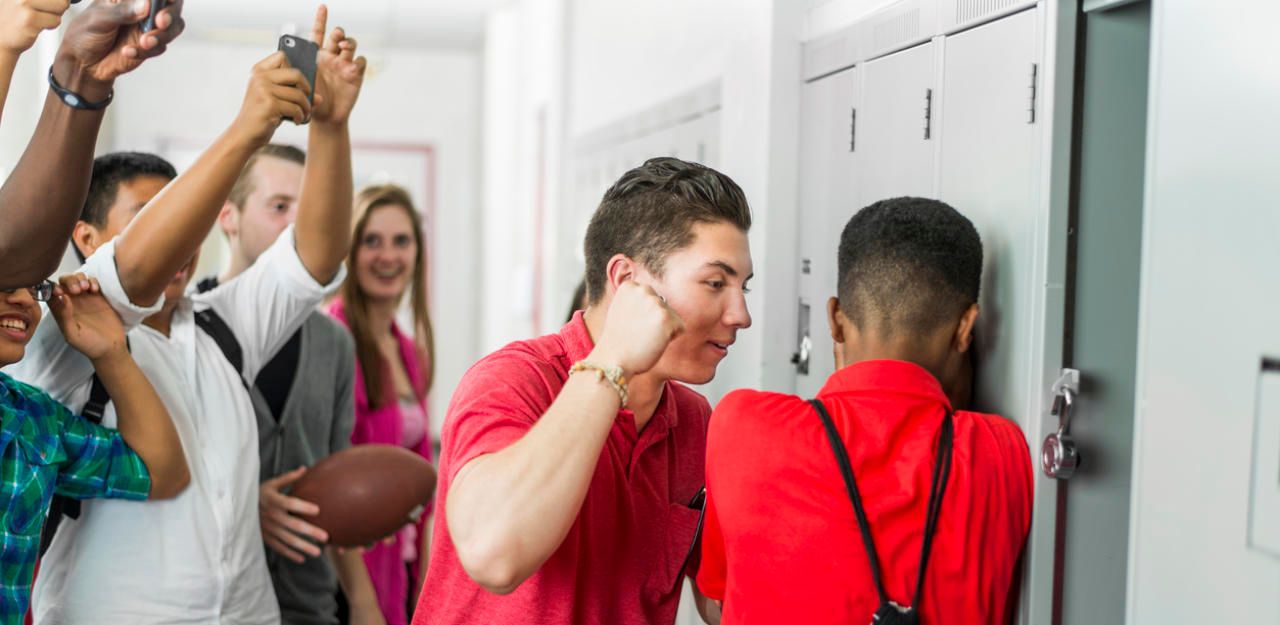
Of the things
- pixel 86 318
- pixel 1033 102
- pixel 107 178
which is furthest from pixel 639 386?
pixel 107 178

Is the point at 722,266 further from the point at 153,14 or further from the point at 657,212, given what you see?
the point at 153,14

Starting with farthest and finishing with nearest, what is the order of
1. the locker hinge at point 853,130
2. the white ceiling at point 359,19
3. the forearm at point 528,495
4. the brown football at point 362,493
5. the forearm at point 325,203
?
the white ceiling at point 359,19 → the brown football at point 362,493 → the locker hinge at point 853,130 → the forearm at point 325,203 → the forearm at point 528,495

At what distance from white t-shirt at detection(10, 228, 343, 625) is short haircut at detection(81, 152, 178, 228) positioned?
0.75 ft

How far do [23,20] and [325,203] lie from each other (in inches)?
30.2

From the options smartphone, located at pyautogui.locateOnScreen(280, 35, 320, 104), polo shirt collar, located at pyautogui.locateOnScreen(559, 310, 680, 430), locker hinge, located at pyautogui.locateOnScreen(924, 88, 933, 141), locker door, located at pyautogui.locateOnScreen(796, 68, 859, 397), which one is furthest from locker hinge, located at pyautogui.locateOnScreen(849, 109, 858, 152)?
smartphone, located at pyautogui.locateOnScreen(280, 35, 320, 104)

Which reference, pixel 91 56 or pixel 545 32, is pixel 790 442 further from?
pixel 545 32

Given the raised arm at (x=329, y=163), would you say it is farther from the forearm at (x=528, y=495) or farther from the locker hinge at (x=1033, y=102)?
the locker hinge at (x=1033, y=102)

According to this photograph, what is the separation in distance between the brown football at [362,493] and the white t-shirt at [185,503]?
0.29 meters

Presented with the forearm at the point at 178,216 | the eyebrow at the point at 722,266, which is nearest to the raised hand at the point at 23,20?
the forearm at the point at 178,216

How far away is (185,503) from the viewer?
2037 mm

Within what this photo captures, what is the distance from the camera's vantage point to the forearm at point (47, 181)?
1641 millimetres

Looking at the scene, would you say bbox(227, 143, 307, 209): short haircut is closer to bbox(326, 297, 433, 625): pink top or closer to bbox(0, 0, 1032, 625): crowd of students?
bbox(326, 297, 433, 625): pink top

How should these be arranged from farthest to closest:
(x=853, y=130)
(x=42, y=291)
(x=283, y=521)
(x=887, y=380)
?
(x=283, y=521) < (x=853, y=130) < (x=42, y=291) < (x=887, y=380)

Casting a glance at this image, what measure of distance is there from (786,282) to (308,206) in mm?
1090
